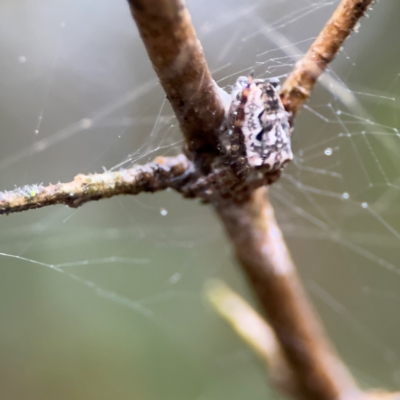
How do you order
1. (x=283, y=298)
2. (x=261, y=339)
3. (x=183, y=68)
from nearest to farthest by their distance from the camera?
(x=183, y=68) < (x=283, y=298) < (x=261, y=339)

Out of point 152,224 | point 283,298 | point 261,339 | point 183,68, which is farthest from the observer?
point 152,224

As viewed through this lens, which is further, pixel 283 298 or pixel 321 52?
pixel 283 298

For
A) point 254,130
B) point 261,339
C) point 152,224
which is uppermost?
point 152,224

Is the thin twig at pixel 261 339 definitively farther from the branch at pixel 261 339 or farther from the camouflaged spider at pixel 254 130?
the camouflaged spider at pixel 254 130

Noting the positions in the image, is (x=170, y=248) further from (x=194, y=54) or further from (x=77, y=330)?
(x=194, y=54)

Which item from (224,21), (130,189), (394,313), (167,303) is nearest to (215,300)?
(130,189)

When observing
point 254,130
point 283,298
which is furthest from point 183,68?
point 283,298

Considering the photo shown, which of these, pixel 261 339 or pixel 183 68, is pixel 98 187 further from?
pixel 261 339
